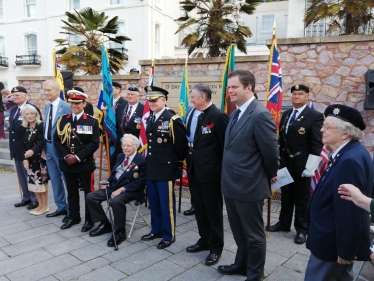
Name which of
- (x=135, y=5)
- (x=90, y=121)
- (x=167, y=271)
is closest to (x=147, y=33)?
(x=135, y=5)

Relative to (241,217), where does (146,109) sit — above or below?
above

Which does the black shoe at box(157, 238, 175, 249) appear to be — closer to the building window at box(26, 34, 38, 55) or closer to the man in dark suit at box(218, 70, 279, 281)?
the man in dark suit at box(218, 70, 279, 281)

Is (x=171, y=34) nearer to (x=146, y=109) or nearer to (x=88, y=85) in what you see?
(x=88, y=85)

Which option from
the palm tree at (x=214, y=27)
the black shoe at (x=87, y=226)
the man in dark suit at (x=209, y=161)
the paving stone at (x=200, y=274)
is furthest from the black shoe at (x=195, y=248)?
the palm tree at (x=214, y=27)

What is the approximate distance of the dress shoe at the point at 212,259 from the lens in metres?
3.45

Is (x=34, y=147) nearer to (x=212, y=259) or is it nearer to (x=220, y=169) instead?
(x=220, y=169)

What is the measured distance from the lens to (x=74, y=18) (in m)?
10.3

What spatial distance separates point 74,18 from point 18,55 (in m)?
13.3

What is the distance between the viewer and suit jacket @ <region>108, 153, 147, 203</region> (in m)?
4.23

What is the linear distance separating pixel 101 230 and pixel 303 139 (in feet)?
9.75

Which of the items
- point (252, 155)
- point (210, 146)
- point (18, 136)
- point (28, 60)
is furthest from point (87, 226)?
point (28, 60)

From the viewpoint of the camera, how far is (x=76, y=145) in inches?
174

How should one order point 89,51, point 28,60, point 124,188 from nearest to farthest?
A: point 124,188 < point 89,51 < point 28,60

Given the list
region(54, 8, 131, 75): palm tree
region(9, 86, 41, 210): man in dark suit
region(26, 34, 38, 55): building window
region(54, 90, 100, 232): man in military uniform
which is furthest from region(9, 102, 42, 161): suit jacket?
region(26, 34, 38, 55): building window
